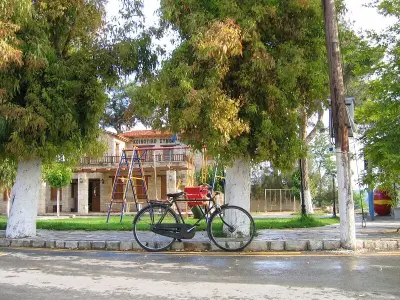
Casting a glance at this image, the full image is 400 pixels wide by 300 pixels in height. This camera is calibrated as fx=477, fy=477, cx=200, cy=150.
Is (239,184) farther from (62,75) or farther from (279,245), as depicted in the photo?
(62,75)

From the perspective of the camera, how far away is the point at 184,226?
9.82 m

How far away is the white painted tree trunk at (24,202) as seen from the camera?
1193 cm

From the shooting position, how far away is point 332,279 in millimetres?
6465

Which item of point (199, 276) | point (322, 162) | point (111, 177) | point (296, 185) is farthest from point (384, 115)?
point (322, 162)

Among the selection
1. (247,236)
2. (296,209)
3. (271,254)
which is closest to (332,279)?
(271,254)

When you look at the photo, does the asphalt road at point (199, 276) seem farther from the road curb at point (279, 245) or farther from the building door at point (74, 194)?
the building door at point (74, 194)

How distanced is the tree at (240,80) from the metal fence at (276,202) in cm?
2763

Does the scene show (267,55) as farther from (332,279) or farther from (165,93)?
(332,279)

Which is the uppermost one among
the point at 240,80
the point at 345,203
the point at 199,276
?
the point at 240,80

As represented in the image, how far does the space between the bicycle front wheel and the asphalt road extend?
0.72 metres

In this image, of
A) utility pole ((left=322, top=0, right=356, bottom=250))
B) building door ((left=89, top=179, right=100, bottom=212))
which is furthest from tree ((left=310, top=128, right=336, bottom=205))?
utility pole ((left=322, top=0, right=356, bottom=250))

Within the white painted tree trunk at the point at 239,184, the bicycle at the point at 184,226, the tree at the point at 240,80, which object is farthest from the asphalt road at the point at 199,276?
the tree at the point at 240,80

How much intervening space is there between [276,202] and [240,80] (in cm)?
2922

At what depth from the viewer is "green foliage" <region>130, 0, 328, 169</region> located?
983 centimetres
